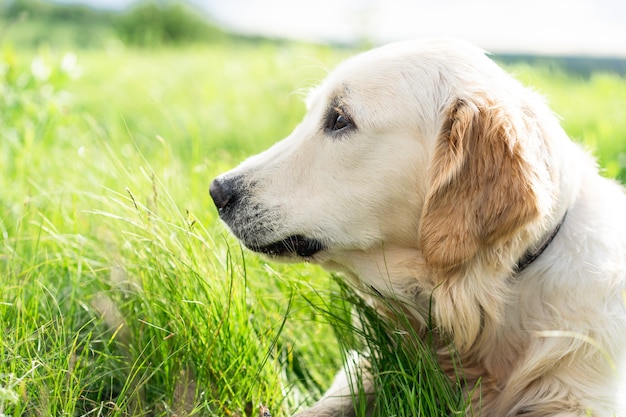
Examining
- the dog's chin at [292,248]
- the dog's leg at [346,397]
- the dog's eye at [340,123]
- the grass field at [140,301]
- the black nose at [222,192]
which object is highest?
the dog's eye at [340,123]

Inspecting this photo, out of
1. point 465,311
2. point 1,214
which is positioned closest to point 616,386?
point 465,311

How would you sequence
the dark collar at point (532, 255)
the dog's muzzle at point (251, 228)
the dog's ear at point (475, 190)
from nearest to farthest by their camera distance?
the dog's ear at point (475, 190) < the dark collar at point (532, 255) < the dog's muzzle at point (251, 228)

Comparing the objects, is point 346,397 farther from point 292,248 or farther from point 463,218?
point 463,218

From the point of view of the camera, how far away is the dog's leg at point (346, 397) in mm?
2453

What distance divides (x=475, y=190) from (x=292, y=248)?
71 centimetres

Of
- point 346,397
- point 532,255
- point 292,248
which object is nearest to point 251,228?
point 292,248

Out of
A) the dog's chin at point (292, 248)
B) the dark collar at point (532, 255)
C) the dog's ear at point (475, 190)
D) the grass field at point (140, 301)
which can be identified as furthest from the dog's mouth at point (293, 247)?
the dark collar at point (532, 255)

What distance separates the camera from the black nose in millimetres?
→ 2615

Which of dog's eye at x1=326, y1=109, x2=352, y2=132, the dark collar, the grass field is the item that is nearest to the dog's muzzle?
the grass field

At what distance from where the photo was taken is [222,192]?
8.63 feet

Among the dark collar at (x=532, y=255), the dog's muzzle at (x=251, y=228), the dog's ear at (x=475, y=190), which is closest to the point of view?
the dog's ear at (x=475, y=190)

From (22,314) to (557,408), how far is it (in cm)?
188

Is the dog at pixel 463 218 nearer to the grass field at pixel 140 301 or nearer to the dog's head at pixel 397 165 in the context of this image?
the dog's head at pixel 397 165

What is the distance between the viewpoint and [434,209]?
7.75ft
